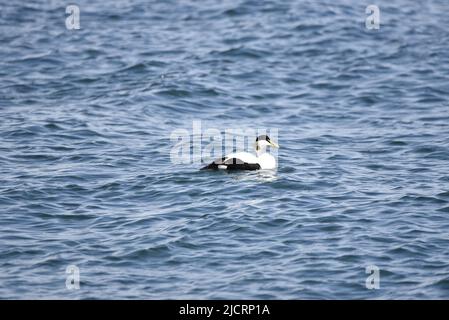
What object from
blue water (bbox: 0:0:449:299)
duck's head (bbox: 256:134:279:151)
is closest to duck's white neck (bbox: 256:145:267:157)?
duck's head (bbox: 256:134:279:151)

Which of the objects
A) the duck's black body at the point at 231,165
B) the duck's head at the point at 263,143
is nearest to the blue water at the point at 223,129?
the duck's black body at the point at 231,165

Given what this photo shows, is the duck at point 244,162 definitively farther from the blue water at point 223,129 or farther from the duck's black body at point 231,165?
the blue water at point 223,129

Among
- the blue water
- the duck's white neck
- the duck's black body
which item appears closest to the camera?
the blue water

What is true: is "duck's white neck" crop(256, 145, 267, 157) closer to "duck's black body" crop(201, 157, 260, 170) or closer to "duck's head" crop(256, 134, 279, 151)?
"duck's head" crop(256, 134, 279, 151)

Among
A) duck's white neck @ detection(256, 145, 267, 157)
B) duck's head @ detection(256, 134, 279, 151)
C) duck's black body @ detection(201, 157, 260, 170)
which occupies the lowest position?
duck's black body @ detection(201, 157, 260, 170)

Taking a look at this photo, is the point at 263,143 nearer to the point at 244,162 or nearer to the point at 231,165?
the point at 244,162

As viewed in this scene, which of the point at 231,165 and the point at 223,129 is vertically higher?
the point at 223,129

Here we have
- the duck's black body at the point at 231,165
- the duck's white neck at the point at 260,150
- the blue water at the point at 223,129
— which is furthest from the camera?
the duck's white neck at the point at 260,150

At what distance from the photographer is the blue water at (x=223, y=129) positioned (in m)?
11.7

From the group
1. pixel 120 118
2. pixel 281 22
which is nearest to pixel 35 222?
pixel 120 118

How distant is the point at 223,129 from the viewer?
59.8ft

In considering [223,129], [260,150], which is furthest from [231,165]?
[223,129]

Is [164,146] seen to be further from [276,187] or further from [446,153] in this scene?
[446,153]

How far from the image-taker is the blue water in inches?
461
